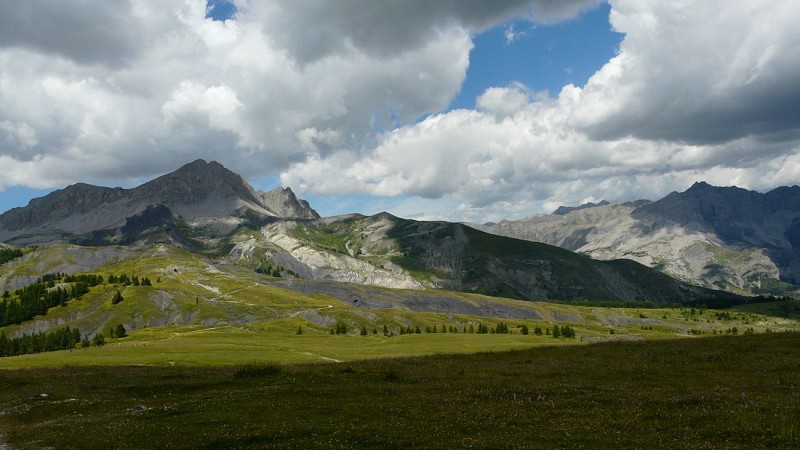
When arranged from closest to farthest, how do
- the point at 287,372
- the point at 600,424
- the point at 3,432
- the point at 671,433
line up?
the point at 671,433 < the point at 600,424 < the point at 3,432 < the point at 287,372

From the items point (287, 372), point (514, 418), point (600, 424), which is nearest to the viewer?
point (600, 424)

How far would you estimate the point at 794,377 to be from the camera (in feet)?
124

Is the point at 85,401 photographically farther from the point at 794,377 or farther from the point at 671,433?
the point at 794,377

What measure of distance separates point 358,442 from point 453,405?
33.4 ft

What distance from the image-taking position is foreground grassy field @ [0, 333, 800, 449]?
24078 mm

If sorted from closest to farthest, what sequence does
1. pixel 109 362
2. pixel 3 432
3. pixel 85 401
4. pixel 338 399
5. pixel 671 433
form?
pixel 671 433 < pixel 3 432 < pixel 338 399 < pixel 85 401 < pixel 109 362

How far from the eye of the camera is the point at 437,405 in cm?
3250

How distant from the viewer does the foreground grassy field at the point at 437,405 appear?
2408 cm

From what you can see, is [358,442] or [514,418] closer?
[358,442]

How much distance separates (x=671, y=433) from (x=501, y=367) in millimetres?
29111

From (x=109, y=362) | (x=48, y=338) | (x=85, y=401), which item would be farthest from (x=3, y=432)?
(x=48, y=338)

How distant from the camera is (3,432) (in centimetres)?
3259

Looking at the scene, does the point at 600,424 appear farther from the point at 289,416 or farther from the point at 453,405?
the point at 289,416

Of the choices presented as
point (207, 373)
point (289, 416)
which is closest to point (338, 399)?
point (289, 416)
